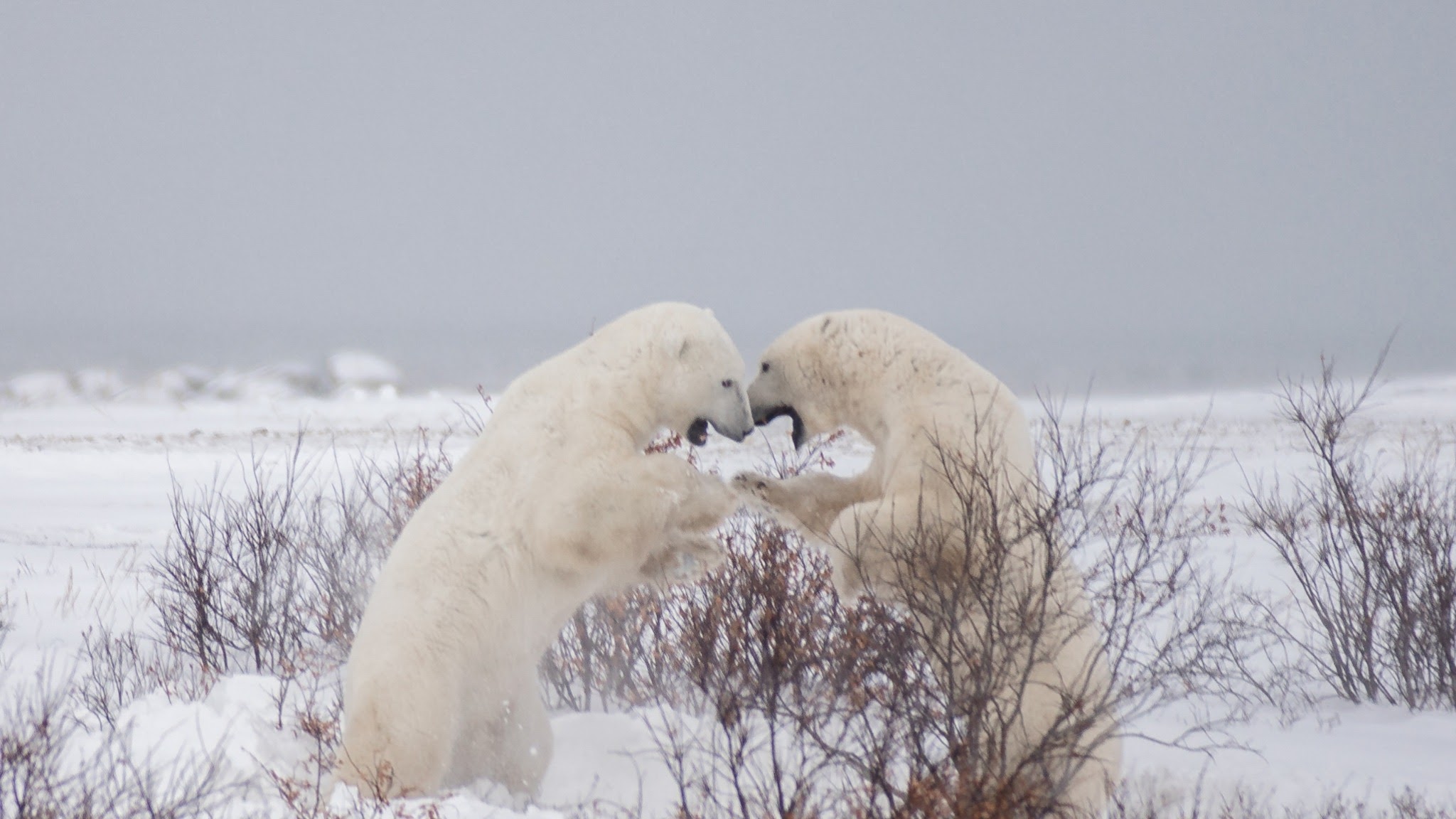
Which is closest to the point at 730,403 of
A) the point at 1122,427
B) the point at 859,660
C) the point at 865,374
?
the point at 865,374

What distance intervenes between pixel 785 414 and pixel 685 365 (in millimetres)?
535

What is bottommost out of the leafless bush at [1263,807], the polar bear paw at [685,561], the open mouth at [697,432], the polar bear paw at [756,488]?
the leafless bush at [1263,807]

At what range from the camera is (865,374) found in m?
3.22

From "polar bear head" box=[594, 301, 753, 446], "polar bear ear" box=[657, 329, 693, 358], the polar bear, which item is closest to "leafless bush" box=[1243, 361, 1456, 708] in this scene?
the polar bear

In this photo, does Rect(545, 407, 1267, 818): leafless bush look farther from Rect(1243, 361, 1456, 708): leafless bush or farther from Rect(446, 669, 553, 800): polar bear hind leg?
Rect(1243, 361, 1456, 708): leafless bush

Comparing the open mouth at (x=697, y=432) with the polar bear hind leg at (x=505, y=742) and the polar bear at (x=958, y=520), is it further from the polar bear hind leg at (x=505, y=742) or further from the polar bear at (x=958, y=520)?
A: the polar bear hind leg at (x=505, y=742)

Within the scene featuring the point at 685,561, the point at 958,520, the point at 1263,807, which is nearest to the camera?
the point at 958,520

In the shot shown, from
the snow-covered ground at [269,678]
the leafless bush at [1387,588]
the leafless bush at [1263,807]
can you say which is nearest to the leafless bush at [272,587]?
the snow-covered ground at [269,678]

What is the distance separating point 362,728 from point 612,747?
1079mm

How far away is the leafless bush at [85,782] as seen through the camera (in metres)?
2.33

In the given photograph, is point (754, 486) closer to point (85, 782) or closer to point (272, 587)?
point (85, 782)

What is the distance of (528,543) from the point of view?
300 cm

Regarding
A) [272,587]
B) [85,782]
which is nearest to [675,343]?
[85,782]

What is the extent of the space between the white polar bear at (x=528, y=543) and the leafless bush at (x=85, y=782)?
0.40m
